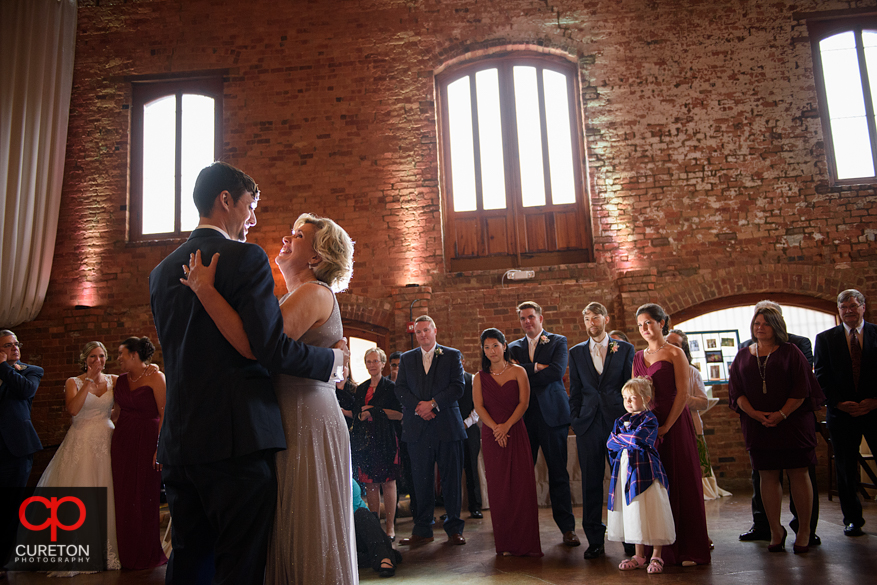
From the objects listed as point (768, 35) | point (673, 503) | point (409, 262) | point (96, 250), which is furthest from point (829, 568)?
point (96, 250)

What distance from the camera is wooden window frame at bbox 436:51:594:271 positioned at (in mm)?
8070

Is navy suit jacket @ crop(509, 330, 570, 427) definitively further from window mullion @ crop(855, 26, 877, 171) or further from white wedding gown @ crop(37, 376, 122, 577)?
window mullion @ crop(855, 26, 877, 171)

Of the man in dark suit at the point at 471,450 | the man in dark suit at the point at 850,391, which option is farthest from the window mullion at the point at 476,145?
the man in dark suit at the point at 850,391

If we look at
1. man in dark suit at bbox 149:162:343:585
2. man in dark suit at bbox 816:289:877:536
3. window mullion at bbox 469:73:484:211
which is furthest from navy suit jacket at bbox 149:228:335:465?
window mullion at bbox 469:73:484:211

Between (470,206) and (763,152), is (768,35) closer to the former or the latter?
(763,152)

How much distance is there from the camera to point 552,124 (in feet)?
27.5

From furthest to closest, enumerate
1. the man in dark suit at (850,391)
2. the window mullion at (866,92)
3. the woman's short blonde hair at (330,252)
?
the window mullion at (866,92)
the man in dark suit at (850,391)
the woman's short blonde hair at (330,252)

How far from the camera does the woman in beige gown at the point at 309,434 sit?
6.44 feet

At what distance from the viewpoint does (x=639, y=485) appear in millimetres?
3828

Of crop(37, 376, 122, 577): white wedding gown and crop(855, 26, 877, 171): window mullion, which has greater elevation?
crop(855, 26, 877, 171): window mullion

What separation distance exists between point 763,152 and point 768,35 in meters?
1.57

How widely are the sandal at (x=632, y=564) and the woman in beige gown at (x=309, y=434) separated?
7.97 ft

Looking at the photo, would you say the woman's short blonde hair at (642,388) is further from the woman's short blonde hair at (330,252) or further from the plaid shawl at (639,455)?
the woman's short blonde hair at (330,252)

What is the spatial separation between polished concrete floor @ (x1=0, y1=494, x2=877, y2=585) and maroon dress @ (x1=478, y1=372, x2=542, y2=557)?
0.13 meters
